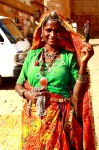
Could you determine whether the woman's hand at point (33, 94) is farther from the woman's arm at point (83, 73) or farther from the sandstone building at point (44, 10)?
the sandstone building at point (44, 10)

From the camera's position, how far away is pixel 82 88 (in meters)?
2.54

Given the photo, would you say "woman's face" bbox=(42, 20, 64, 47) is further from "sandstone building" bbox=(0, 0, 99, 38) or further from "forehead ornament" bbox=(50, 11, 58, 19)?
"sandstone building" bbox=(0, 0, 99, 38)

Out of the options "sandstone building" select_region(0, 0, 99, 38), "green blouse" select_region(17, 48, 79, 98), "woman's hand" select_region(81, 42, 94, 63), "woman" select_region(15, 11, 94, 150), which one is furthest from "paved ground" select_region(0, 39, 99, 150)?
Result: "sandstone building" select_region(0, 0, 99, 38)

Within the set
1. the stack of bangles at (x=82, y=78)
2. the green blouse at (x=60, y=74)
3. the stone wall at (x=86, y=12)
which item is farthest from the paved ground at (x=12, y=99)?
the stone wall at (x=86, y=12)

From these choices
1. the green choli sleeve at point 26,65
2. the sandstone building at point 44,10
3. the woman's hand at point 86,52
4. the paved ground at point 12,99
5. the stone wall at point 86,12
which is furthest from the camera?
the stone wall at point 86,12

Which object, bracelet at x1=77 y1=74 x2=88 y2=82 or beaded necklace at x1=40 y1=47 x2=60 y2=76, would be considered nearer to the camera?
bracelet at x1=77 y1=74 x2=88 y2=82

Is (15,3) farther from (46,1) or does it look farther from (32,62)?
(32,62)

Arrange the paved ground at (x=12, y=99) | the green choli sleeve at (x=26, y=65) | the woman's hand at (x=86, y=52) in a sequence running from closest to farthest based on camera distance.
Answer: the woman's hand at (x=86, y=52) → the green choli sleeve at (x=26, y=65) → the paved ground at (x=12, y=99)

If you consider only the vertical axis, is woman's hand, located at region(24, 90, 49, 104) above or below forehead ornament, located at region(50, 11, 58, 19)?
below

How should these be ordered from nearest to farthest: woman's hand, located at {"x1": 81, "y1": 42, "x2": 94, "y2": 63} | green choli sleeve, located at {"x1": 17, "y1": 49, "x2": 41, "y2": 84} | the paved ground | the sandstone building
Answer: woman's hand, located at {"x1": 81, "y1": 42, "x2": 94, "y2": 63}
green choli sleeve, located at {"x1": 17, "y1": 49, "x2": 41, "y2": 84}
the paved ground
the sandstone building

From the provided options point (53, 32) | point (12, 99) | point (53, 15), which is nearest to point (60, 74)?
point (53, 32)

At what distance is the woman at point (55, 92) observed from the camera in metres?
2.60

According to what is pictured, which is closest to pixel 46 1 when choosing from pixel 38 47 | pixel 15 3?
pixel 15 3

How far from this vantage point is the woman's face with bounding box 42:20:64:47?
8.58ft
